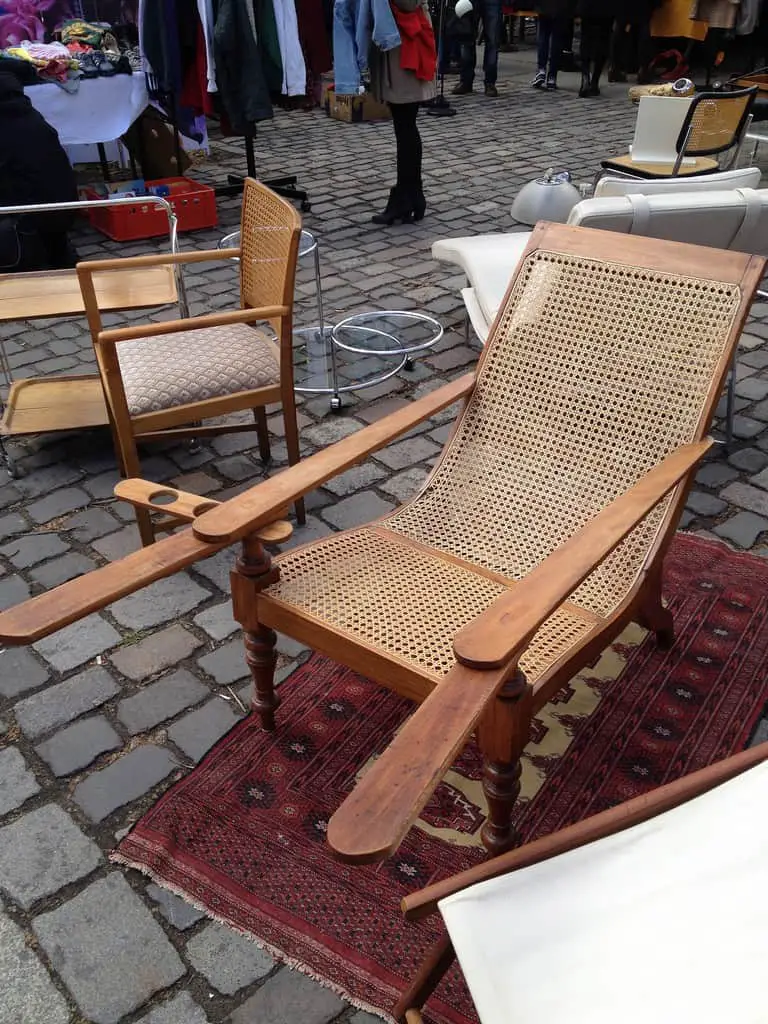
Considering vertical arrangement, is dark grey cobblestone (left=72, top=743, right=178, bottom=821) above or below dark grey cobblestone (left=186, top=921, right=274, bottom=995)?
below

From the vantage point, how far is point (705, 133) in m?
5.77

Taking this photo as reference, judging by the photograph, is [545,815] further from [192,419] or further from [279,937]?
[192,419]

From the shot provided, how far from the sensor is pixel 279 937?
1922mm

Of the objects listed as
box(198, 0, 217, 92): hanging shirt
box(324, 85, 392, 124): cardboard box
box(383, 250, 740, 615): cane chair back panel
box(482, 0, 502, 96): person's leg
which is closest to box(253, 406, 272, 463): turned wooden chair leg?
box(383, 250, 740, 615): cane chair back panel

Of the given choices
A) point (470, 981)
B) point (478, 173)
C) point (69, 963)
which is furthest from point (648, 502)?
point (478, 173)

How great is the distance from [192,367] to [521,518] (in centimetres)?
133

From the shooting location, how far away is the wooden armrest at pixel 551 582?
59.5 inches

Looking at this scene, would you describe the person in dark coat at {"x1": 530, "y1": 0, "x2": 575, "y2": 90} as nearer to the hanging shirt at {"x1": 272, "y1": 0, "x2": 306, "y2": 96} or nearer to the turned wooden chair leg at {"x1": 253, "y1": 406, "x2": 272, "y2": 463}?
the hanging shirt at {"x1": 272, "y1": 0, "x2": 306, "y2": 96}

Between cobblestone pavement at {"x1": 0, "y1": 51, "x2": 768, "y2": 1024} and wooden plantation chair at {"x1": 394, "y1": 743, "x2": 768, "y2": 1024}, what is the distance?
1.99 ft

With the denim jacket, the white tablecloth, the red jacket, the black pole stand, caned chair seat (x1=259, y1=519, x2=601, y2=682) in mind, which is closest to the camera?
caned chair seat (x1=259, y1=519, x2=601, y2=682)

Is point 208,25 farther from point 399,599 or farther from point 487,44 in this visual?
point 487,44

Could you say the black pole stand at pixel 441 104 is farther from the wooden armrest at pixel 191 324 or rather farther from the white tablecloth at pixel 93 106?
the wooden armrest at pixel 191 324

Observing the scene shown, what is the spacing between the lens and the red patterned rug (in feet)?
6.32

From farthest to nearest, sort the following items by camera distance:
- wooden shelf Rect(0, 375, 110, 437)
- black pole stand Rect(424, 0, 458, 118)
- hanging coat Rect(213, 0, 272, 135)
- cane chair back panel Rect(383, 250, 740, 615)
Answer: black pole stand Rect(424, 0, 458, 118), hanging coat Rect(213, 0, 272, 135), wooden shelf Rect(0, 375, 110, 437), cane chair back panel Rect(383, 250, 740, 615)
